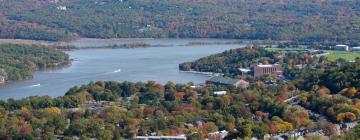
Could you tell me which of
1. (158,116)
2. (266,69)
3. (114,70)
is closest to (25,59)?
(114,70)

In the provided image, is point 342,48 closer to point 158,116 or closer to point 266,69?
point 266,69

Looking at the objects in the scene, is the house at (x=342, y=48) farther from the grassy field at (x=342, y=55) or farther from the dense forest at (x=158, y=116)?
the dense forest at (x=158, y=116)

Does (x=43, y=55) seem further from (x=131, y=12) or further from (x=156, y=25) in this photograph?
(x=131, y=12)

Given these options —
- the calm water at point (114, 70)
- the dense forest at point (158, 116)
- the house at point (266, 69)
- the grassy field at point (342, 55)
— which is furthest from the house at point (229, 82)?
the grassy field at point (342, 55)

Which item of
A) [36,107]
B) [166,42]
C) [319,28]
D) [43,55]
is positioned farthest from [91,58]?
[36,107]

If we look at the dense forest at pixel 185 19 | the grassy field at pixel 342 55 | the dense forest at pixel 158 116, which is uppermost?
the dense forest at pixel 158 116

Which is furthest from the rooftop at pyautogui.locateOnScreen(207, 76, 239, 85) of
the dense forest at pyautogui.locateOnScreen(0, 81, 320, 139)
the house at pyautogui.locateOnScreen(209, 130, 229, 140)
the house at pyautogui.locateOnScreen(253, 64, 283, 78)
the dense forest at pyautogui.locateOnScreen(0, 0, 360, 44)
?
the dense forest at pyautogui.locateOnScreen(0, 0, 360, 44)
